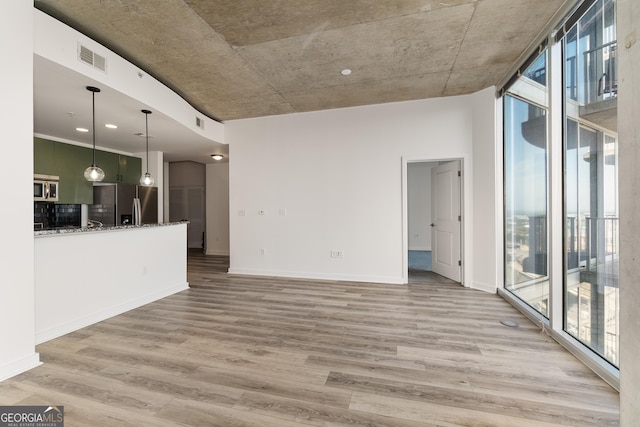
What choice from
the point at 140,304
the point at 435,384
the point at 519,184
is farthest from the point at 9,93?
the point at 519,184

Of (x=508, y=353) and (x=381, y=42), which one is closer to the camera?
(x=508, y=353)

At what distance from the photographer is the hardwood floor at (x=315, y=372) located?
1.68 metres

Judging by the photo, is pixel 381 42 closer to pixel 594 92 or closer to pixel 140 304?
pixel 594 92

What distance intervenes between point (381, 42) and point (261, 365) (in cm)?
337

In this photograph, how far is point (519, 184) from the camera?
3732mm

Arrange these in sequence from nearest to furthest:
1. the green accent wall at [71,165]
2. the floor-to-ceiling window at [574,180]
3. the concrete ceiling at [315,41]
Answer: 1. the floor-to-ceiling window at [574,180]
2. the concrete ceiling at [315,41]
3. the green accent wall at [71,165]

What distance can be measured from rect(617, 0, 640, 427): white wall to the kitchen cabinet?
24.0 feet

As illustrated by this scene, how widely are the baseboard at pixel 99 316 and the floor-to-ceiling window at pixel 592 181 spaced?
4.84 m

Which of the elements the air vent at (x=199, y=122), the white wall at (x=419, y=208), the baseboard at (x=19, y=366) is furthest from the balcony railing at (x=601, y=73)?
the white wall at (x=419, y=208)

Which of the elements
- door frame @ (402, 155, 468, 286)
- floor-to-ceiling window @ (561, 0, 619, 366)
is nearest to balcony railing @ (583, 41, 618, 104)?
floor-to-ceiling window @ (561, 0, 619, 366)

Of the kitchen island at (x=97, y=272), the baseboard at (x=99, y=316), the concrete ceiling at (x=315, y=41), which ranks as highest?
the concrete ceiling at (x=315, y=41)

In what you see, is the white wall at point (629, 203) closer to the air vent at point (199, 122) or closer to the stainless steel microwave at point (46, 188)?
the air vent at point (199, 122)

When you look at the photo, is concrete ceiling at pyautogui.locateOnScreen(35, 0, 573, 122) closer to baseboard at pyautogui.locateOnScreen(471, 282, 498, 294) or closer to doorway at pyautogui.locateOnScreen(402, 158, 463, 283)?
doorway at pyautogui.locateOnScreen(402, 158, 463, 283)

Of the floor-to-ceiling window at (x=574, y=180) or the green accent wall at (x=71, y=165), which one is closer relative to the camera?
the floor-to-ceiling window at (x=574, y=180)
